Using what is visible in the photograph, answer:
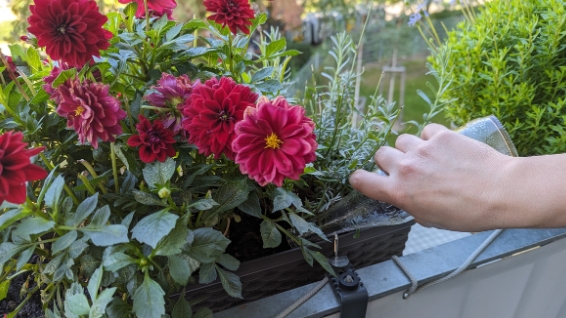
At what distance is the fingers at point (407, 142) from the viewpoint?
55 cm

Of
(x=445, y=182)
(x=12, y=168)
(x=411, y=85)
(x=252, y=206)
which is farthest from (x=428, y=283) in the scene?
(x=411, y=85)

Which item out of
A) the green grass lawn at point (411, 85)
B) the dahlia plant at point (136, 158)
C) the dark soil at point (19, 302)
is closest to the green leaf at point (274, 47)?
the dahlia plant at point (136, 158)

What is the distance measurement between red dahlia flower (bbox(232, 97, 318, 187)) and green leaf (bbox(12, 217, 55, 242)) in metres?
0.17

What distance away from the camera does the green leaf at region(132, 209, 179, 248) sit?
1.11 ft

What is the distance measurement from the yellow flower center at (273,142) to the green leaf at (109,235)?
14 cm

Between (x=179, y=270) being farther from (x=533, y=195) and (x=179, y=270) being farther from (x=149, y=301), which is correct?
(x=533, y=195)

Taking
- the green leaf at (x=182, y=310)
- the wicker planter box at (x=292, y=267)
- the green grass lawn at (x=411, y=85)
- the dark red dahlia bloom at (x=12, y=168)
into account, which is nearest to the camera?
the dark red dahlia bloom at (x=12, y=168)

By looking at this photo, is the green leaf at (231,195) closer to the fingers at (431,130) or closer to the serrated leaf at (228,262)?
the serrated leaf at (228,262)

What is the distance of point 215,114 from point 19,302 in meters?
0.40

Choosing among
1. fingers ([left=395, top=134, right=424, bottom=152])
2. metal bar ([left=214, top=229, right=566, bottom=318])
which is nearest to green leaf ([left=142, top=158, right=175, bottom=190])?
metal bar ([left=214, top=229, right=566, bottom=318])

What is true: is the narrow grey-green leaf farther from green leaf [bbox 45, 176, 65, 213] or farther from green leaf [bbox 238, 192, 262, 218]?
green leaf [bbox 238, 192, 262, 218]

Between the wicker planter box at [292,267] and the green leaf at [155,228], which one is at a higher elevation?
the green leaf at [155,228]

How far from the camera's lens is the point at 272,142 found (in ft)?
1.14

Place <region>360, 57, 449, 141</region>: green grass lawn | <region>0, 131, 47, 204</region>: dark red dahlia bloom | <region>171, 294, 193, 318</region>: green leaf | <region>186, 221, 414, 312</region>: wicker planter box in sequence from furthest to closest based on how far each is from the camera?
<region>360, 57, 449, 141</region>: green grass lawn
<region>186, 221, 414, 312</region>: wicker planter box
<region>171, 294, 193, 318</region>: green leaf
<region>0, 131, 47, 204</region>: dark red dahlia bloom
